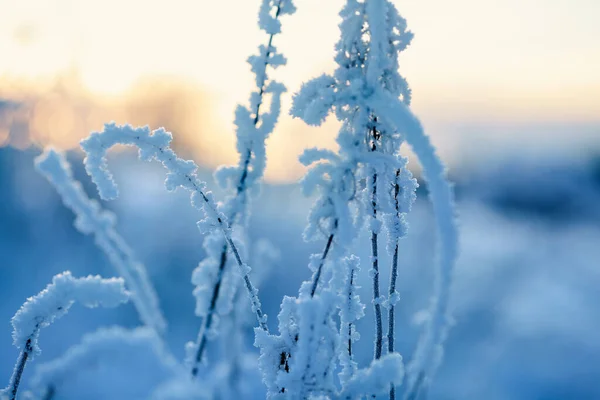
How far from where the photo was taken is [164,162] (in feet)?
3.30

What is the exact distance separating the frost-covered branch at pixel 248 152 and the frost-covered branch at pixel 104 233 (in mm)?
101

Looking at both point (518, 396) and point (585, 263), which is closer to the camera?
point (518, 396)

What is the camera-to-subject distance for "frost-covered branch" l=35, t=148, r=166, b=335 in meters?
0.90

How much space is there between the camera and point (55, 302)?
3.28 ft

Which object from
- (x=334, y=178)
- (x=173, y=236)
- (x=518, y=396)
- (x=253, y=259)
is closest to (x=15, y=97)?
(x=173, y=236)

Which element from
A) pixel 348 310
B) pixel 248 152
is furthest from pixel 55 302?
pixel 348 310

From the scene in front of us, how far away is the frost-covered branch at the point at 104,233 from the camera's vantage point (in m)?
0.90

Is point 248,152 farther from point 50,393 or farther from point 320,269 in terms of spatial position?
point 50,393

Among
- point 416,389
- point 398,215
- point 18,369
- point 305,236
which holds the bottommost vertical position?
point 416,389

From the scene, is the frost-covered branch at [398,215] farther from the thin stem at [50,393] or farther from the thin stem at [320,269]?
the thin stem at [50,393]

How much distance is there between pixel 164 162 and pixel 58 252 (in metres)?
7.36

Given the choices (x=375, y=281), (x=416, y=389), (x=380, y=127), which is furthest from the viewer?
(x=375, y=281)

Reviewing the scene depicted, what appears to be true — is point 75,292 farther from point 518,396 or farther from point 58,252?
point 58,252

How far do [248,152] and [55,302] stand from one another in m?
0.51
